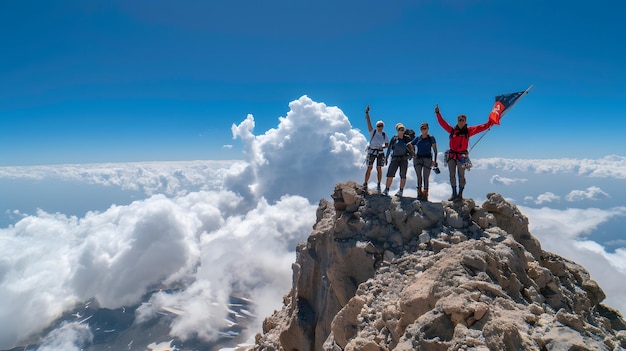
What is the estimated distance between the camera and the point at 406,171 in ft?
55.0

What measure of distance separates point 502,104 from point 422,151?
5.72 metres

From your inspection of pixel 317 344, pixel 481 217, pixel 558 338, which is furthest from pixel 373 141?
pixel 558 338

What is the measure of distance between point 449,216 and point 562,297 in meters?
4.79

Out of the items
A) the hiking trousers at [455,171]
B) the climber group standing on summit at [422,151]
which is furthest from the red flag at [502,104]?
the hiking trousers at [455,171]

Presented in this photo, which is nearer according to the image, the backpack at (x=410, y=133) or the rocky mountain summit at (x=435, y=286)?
the rocky mountain summit at (x=435, y=286)

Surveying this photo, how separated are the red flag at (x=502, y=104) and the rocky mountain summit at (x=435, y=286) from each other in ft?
13.4

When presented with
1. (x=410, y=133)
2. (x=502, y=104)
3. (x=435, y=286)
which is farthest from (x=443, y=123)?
(x=435, y=286)

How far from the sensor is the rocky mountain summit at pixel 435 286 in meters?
7.23

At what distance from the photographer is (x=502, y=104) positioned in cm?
1772

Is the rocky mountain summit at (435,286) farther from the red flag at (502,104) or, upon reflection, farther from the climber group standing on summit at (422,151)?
the red flag at (502,104)

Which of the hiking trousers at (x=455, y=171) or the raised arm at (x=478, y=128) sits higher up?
the raised arm at (x=478, y=128)

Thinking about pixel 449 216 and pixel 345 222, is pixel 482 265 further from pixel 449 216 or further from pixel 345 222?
pixel 345 222

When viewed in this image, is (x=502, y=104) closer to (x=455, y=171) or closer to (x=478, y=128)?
(x=478, y=128)

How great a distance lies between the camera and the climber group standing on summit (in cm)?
1556
